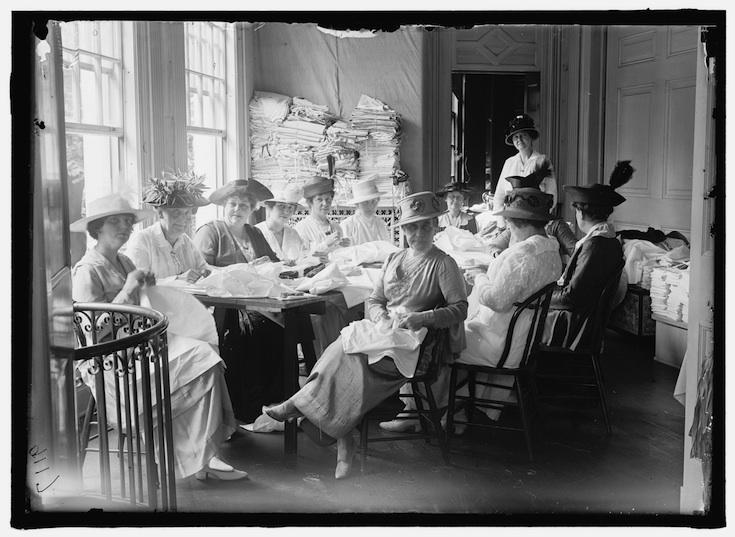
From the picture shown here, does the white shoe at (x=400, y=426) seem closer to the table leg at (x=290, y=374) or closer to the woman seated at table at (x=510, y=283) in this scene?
the woman seated at table at (x=510, y=283)

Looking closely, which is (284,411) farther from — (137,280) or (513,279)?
(513,279)

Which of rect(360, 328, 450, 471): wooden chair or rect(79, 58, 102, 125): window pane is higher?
rect(79, 58, 102, 125): window pane

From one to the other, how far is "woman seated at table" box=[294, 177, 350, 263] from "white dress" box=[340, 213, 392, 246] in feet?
0.14

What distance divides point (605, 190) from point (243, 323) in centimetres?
178

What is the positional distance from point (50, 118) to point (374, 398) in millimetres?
1824

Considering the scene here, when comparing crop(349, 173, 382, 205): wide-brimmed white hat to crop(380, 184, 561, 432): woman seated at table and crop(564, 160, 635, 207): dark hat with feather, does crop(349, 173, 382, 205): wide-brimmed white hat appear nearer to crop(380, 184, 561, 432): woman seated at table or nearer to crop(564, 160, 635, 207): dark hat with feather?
crop(380, 184, 561, 432): woman seated at table

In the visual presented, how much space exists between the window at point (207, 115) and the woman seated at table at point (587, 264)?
161 cm

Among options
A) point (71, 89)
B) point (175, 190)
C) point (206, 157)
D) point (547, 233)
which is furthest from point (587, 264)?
point (71, 89)

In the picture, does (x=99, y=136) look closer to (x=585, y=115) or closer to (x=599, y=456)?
(x=585, y=115)

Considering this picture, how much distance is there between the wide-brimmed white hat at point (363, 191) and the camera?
467 centimetres

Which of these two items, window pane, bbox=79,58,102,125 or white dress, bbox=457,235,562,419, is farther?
white dress, bbox=457,235,562,419

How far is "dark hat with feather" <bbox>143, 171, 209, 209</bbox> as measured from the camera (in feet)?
15.0

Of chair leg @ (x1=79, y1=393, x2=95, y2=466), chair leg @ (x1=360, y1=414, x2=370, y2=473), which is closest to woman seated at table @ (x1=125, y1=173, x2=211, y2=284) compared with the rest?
chair leg @ (x1=79, y1=393, x2=95, y2=466)

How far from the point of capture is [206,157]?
4629 millimetres
